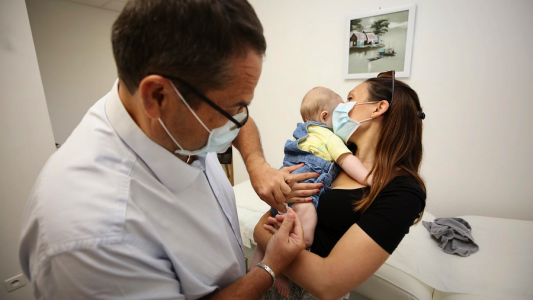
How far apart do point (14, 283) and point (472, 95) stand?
3.91 m

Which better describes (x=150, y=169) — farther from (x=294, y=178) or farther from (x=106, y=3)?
(x=106, y=3)

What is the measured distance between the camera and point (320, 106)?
1.54 meters

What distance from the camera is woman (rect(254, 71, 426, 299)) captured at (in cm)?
86

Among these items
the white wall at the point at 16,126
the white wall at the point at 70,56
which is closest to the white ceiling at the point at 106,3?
the white wall at the point at 70,56

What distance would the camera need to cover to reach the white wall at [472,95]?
1.76 metres

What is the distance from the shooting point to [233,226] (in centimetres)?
99

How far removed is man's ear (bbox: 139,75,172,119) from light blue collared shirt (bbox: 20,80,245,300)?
0.26ft

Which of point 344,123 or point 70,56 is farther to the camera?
point 70,56

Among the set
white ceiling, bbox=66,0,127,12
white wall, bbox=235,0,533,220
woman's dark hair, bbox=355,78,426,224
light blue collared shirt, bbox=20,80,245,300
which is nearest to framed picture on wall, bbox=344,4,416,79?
white wall, bbox=235,0,533,220

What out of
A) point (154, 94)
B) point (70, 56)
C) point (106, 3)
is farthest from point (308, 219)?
point (106, 3)

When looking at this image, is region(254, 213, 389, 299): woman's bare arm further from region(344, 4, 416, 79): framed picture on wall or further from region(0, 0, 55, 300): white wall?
region(0, 0, 55, 300): white wall

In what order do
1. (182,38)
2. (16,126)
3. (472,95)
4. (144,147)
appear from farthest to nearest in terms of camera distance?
(472,95) < (16,126) < (144,147) < (182,38)

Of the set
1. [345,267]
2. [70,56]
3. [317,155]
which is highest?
[70,56]

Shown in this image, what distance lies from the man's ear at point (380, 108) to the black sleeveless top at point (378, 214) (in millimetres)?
323
